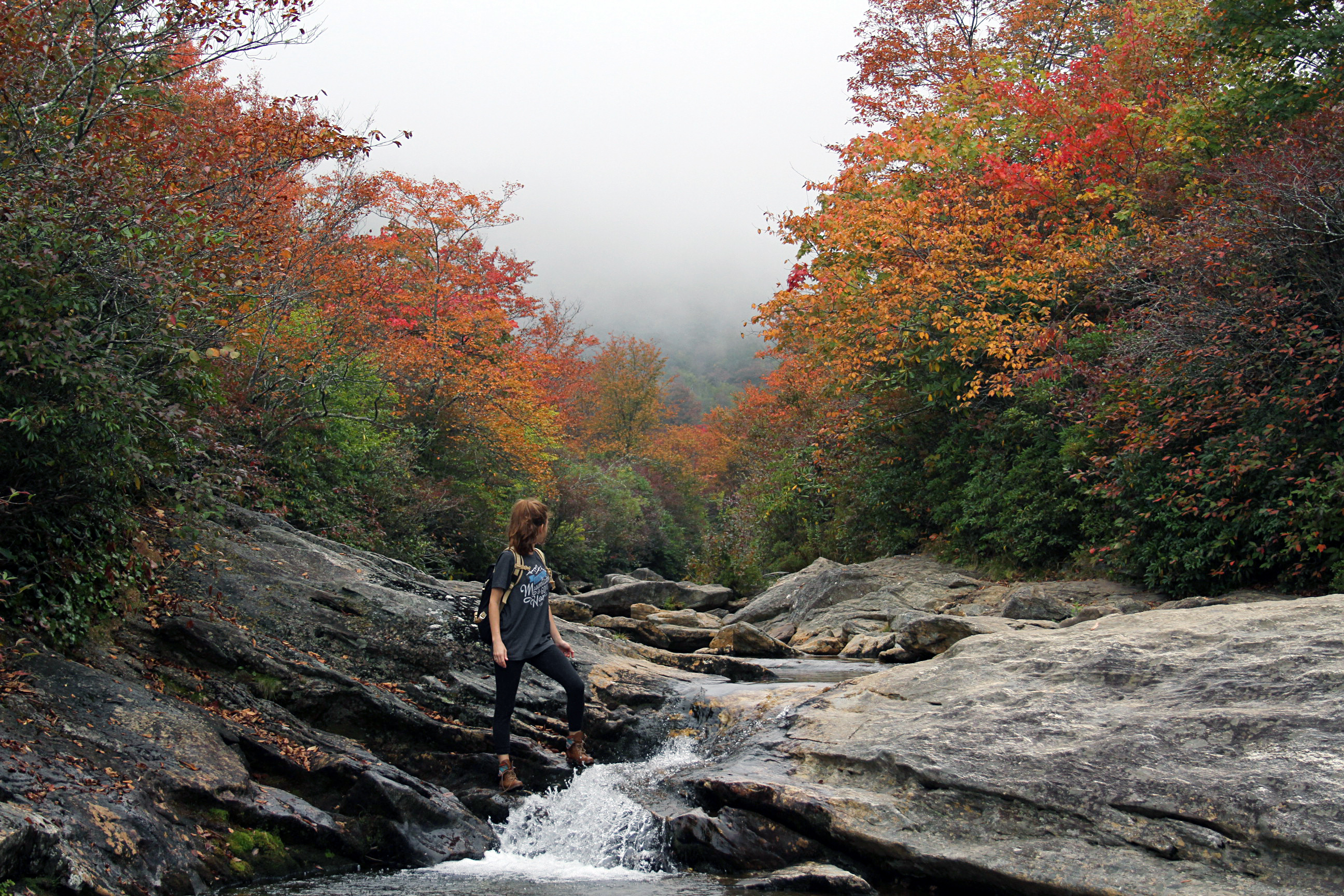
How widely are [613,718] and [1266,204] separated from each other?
421 inches

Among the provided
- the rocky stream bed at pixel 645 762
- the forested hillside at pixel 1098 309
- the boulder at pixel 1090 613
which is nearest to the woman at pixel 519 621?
the rocky stream bed at pixel 645 762

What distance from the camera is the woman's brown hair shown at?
235 inches

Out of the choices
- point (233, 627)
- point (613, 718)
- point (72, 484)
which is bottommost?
point (613, 718)

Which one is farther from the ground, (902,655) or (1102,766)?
(1102,766)

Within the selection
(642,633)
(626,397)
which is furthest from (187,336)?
(626,397)

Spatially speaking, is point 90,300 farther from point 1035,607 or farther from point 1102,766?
point 1035,607

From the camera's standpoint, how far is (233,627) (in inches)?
259

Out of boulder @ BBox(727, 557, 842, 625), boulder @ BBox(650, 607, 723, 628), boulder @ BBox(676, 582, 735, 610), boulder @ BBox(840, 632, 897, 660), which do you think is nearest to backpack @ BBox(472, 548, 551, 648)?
boulder @ BBox(840, 632, 897, 660)

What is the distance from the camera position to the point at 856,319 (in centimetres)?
1803

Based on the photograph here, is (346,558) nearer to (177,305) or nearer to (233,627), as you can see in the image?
(233,627)

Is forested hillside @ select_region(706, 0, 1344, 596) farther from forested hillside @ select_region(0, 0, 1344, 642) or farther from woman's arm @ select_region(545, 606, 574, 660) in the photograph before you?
woman's arm @ select_region(545, 606, 574, 660)

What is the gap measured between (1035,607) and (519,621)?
9183 millimetres

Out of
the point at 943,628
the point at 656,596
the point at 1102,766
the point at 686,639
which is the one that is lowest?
the point at 656,596

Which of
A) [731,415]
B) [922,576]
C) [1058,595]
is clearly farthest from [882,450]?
[731,415]
